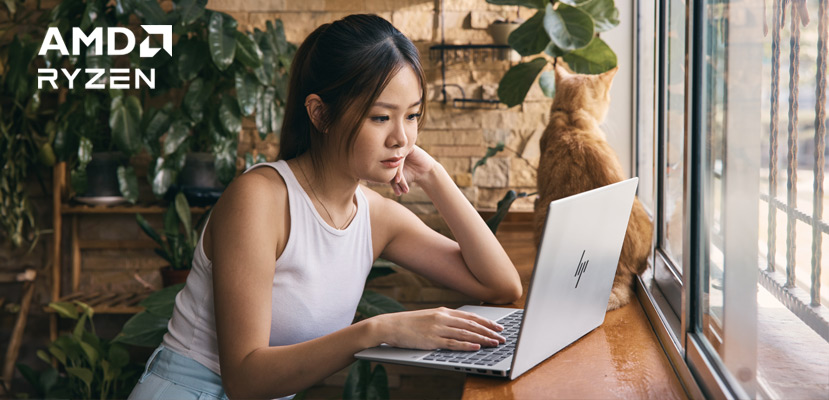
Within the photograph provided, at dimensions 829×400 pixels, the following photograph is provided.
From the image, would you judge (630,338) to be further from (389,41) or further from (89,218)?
(89,218)

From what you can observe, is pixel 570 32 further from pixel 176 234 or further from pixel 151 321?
pixel 176 234

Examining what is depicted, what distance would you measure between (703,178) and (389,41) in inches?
21.6

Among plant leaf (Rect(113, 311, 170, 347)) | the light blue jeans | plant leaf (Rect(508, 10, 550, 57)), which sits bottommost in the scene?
plant leaf (Rect(113, 311, 170, 347))

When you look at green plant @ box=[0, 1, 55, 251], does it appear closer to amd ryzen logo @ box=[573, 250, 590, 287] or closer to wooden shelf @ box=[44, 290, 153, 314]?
wooden shelf @ box=[44, 290, 153, 314]

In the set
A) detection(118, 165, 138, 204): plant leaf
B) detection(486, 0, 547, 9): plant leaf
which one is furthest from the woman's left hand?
detection(118, 165, 138, 204): plant leaf

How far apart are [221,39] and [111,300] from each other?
119 cm

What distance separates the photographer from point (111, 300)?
2.66m

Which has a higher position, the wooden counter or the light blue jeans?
the wooden counter

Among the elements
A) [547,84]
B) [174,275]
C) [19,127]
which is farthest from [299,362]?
[19,127]

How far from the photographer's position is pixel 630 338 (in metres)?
1.03

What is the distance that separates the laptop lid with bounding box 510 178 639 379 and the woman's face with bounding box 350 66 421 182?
1.17 ft

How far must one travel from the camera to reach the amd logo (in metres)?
Result: 2.36

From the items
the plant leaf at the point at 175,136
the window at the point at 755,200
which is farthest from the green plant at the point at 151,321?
the window at the point at 755,200

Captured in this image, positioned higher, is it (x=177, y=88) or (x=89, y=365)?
(x=177, y=88)
